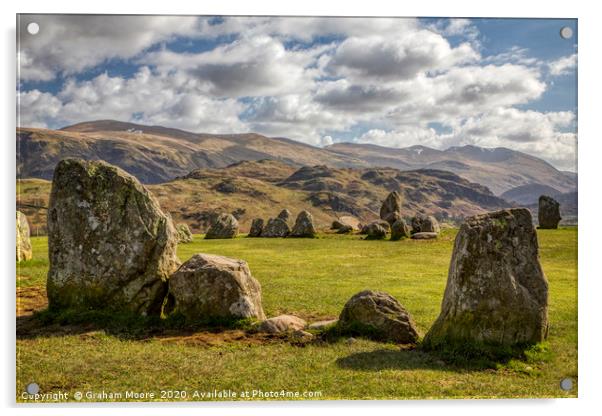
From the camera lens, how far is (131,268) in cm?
1575

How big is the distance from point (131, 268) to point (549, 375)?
12.6 meters

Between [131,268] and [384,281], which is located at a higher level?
[131,268]

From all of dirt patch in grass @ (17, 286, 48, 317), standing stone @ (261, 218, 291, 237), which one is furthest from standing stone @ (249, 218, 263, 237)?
dirt patch in grass @ (17, 286, 48, 317)

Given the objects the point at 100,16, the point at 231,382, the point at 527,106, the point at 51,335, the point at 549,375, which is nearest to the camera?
the point at 231,382

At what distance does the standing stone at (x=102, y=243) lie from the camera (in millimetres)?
15500

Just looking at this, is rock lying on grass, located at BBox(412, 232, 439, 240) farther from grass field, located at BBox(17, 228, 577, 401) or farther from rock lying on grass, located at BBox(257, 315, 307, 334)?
rock lying on grass, located at BBox(257, 315, 307, 334)

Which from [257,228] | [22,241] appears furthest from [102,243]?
[257,228]

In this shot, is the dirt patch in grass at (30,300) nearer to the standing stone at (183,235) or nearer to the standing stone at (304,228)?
the standing stone at (183,235)

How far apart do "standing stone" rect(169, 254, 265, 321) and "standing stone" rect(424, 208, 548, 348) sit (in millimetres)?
5761

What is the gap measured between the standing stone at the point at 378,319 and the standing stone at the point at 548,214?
37098mm

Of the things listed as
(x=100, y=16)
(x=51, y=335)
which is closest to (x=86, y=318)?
(x=51, y=335)

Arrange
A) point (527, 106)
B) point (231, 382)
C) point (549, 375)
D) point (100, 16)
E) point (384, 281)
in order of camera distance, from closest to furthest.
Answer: point (231, 382) → point (549, 375) → point (100, 16) → point (527, 106) → point (384, 281)

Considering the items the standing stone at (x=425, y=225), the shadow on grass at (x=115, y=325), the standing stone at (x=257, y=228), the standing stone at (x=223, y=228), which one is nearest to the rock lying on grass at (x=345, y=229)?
the standing stone at (x=425, y=225)

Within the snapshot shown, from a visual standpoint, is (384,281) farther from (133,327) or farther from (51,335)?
(51,335)
